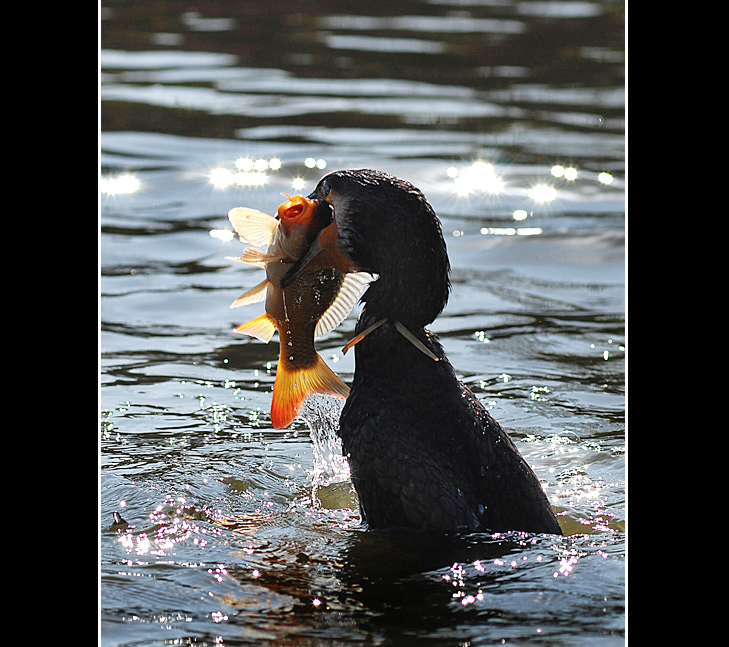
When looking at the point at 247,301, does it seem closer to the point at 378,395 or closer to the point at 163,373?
the point at 378,395

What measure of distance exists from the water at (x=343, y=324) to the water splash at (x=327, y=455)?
16mm

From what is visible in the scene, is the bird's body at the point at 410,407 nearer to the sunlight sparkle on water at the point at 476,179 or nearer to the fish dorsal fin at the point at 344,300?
the fish dorsal fin at the point at 344,300

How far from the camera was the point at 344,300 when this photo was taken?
517 cm

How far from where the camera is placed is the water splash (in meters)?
5.55

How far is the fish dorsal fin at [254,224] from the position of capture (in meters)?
5.00

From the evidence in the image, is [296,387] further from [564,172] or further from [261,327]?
[564,172]

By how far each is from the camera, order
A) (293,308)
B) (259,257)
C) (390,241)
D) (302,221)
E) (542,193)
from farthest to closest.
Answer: (542,193)
(293,308)
(259,257)
(302,221)
(390,241)

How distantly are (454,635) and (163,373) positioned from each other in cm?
368

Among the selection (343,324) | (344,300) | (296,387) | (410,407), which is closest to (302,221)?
(344,300)

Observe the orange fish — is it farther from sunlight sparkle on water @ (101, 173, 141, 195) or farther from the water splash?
sunlight sparkle on water @ (101, 173, 141, 195)

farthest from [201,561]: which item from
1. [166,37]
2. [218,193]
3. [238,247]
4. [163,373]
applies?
[166,37]

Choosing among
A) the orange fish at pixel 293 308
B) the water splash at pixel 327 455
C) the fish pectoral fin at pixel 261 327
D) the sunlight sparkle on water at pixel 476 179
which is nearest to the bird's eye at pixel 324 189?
the orange fish at pixel 293 308

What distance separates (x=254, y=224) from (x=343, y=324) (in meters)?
3.05

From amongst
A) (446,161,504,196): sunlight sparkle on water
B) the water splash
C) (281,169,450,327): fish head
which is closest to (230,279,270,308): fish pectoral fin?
(281,169,450,327): fish head
